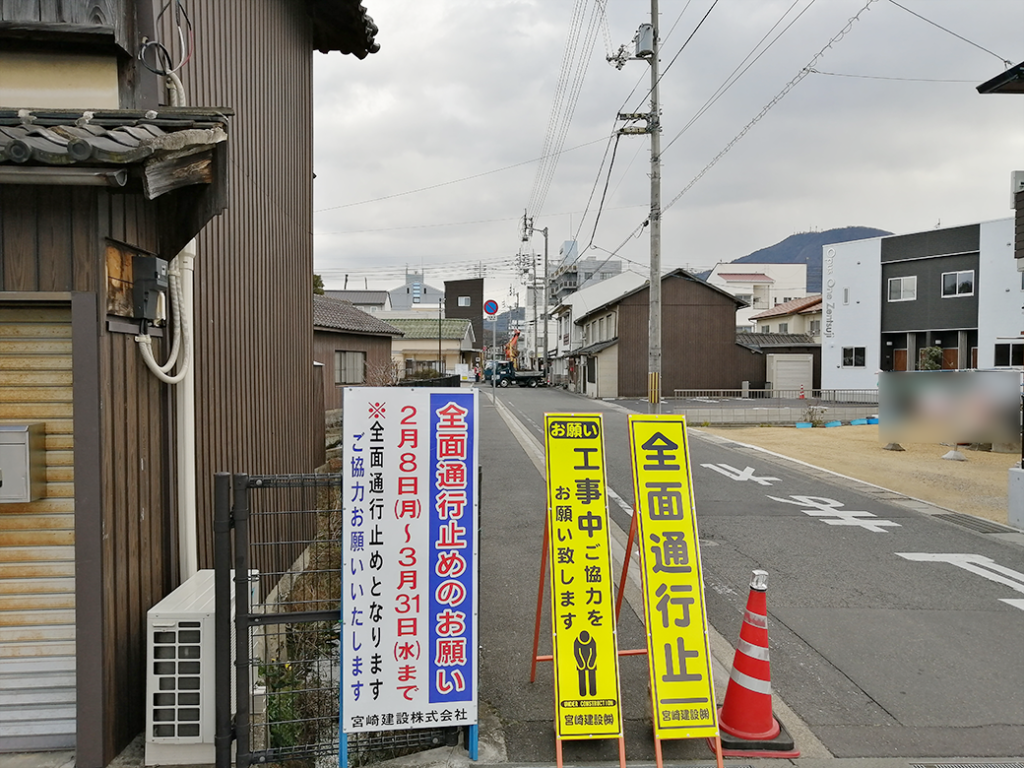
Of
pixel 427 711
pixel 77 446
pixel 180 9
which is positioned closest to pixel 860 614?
pixel 427 711

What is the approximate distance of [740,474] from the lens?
13.5 metres

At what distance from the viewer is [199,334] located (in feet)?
16.0

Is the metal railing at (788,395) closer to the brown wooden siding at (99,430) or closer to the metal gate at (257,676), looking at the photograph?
the metal gate at (257,676)

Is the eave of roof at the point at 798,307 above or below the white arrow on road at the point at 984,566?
above

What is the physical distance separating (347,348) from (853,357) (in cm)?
2864

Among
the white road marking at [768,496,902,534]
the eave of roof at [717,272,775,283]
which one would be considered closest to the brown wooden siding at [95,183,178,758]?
the white road marking at [768,496,902,534]

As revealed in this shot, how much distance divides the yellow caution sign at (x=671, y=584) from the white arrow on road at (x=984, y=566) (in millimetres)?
4338

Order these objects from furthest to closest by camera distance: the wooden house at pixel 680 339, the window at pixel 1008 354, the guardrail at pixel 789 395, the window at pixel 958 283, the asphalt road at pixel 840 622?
1. the wooden house at pixel 680 339
2. the guardrail at pixel 789 395
3. the window at pixel 958 283
4. the window at pixel 1008 354
5. the asphalt road at pixel 840 622

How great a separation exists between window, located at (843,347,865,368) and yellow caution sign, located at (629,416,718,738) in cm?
3684

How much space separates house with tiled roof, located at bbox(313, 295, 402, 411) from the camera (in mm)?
18672

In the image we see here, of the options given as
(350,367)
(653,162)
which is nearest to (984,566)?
(653,162)

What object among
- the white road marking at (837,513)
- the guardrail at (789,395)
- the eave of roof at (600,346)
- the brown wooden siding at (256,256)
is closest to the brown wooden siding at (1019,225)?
the white road marking at (837,513)

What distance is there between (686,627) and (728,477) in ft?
32.4

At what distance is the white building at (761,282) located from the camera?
2682 inches
